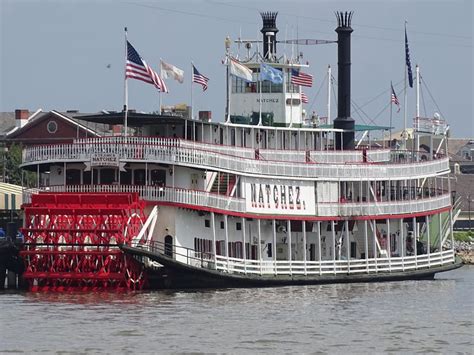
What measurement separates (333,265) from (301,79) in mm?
7776

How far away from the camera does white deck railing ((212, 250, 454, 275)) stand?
50.6 meters

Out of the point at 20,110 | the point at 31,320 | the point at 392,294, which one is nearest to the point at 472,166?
the point at 20,110

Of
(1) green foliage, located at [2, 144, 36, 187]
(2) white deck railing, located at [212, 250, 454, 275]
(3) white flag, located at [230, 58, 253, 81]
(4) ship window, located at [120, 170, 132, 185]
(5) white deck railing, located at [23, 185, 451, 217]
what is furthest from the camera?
(1) green foliage, located at [2, 144, 36, 187]

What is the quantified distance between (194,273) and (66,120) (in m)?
46.4

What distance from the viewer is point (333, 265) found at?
175ft

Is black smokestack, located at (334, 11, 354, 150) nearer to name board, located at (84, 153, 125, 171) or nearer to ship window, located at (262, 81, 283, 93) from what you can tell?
ship window, located at (262, 81, 283, 93)

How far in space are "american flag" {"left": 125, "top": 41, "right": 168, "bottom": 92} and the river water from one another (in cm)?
710

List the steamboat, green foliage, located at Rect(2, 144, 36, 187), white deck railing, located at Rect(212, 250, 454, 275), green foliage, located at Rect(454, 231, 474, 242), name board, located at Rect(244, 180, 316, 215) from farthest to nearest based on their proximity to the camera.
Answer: green foliage, located at Rect(2, 144, 36, 187) < green foliage, located at Rect(454, 231, 474, 242) < name board, located at Rect(244, 180, 316, 215) < white deck railing, located at Rect(212, 250, 454, 275) < the steamboat

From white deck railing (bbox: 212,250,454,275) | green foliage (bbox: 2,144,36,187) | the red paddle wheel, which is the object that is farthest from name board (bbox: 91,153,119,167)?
green foliage (bbox: 2,144,36,187)

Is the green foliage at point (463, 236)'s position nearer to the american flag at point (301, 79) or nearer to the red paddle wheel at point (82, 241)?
the american flag at point (301, 79)

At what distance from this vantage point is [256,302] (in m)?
45.5

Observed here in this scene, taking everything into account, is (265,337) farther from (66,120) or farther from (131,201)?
(66,120)

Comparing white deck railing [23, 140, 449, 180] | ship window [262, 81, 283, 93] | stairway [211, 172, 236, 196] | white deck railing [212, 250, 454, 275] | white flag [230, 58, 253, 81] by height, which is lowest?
white deck railing [212, 250, 454, 275]

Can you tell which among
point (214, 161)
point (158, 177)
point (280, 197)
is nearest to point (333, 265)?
point (280, 197)
